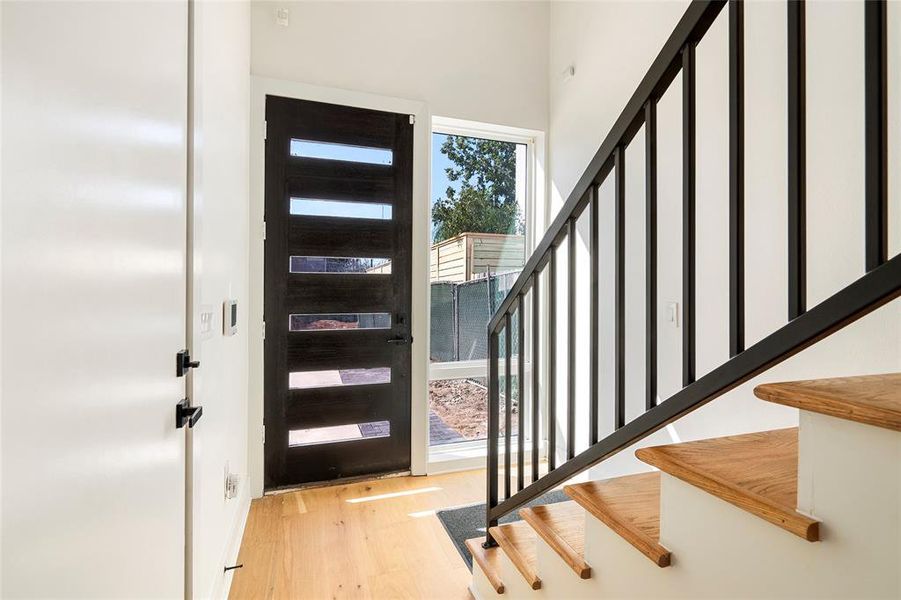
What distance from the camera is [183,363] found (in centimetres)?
117

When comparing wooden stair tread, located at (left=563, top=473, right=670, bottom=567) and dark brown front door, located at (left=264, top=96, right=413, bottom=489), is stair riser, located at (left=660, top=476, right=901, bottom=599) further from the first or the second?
dark brown front door, located at (left=264, top=96, right=413, bottom=489)

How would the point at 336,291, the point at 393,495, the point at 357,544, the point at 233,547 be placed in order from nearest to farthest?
the point at 233,547, the point at 357,544, the point at 393,495, the point at 336,291

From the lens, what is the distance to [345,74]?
9.24ft

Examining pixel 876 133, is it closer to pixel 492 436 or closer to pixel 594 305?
pixel 594 305

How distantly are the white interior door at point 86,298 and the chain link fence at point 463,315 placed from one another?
212 centimetres

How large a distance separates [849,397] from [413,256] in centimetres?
251

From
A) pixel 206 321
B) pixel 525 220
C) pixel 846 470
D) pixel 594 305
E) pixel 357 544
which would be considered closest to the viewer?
pixel 846 470

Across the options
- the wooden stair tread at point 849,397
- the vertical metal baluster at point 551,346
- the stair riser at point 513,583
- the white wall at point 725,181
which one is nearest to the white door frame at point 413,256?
the white wall at point 725,181

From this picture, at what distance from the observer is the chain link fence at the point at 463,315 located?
A: 123 inches

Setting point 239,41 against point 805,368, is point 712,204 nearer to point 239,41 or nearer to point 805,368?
point 805,368

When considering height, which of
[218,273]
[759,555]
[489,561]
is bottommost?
[489,561]

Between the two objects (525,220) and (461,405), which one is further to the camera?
(525,220)

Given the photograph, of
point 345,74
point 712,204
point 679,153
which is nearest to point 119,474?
point 712,204

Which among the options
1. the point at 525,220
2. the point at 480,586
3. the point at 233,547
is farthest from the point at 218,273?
the point at 525,220
